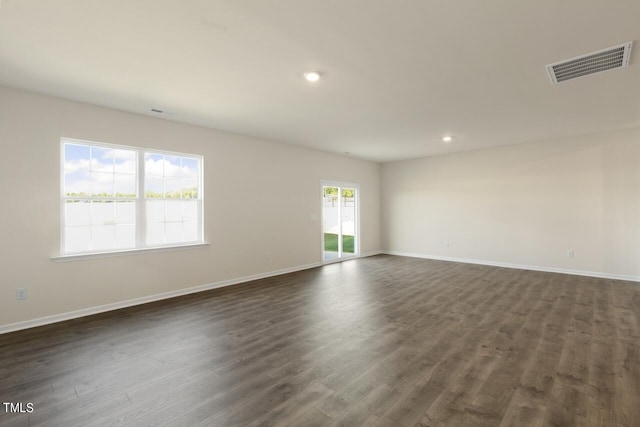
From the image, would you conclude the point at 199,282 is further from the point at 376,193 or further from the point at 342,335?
the point at 376,193

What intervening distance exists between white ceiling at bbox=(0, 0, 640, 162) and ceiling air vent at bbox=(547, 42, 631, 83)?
11 cm

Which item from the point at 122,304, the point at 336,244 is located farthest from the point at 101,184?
the point at 336,244

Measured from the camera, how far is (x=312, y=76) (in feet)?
10.3

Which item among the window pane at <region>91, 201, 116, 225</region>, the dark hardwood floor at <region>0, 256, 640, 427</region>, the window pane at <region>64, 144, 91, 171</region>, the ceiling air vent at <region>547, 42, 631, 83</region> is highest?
the ceiling air vent at <region>547, 42, 631, 83</region>

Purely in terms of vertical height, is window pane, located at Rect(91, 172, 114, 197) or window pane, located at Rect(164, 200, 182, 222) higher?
window pane, located at Rect(91, 172, 114, 197)

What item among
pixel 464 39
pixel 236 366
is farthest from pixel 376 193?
pixel 236 366

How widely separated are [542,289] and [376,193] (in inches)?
192

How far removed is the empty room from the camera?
2.12 m

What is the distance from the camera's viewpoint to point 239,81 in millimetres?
3293

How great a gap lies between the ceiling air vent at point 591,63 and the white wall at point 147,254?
460 centimetres

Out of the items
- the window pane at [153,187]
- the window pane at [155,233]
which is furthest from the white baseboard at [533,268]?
the window pane at [153,187]

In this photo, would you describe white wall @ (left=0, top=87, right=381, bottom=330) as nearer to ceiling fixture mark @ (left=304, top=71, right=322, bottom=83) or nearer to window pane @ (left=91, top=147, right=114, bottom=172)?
window pane @ (left=91, top=147, right=114, bottom=172)

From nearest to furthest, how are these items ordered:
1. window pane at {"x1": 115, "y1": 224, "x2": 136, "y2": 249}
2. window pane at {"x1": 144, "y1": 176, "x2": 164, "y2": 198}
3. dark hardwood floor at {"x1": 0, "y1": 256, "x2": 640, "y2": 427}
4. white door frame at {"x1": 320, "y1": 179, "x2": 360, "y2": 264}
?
dark hardwood floor at {"x1": 0, "y1": 256, "x2": 640, "y2": 427}
window pane at {"x1": 115, "y1": 224, "x2": 136, "y2": 249}
window pane at {"x1": 144, "y1": 176, "x2": 164, "y2": 198}
white door frame at {"x1": 320, "y1": 179, "x2": 360, "y2": 264}


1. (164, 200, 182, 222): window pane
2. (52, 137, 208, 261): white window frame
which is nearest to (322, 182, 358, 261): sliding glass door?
(52, 137, 208, 261): white window frame
